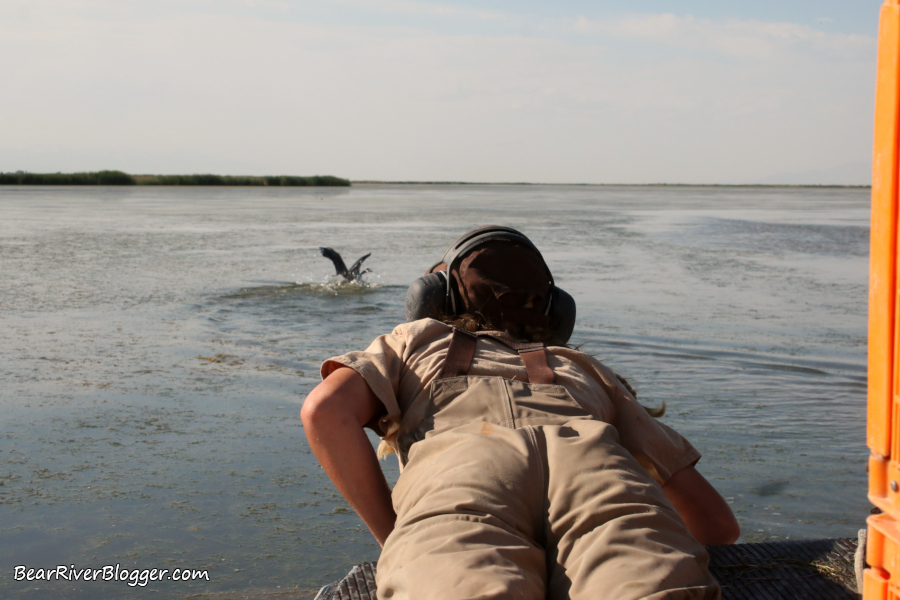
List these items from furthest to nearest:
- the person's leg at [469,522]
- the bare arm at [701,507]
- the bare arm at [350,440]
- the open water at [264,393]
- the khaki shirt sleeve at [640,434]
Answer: the open water at [264,393]
the bare arm at [701,507]
the khaki shirt sleeve at [640,434]
the bare arm at [350,440]
the person's leg at [469,522]

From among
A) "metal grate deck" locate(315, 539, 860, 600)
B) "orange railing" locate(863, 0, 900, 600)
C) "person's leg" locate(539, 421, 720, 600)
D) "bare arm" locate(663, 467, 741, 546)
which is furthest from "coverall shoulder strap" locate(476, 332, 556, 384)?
"orange railing" locate(863, 0, 900, 600)

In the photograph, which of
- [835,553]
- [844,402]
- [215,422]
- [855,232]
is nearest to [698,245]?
[855,232]

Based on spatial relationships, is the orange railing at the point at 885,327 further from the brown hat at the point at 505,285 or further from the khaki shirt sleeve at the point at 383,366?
the brown hat at the point at 505,285

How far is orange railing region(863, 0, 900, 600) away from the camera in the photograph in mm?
1186

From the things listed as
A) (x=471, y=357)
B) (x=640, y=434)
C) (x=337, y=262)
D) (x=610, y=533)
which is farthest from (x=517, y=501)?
(x=337, y=262)

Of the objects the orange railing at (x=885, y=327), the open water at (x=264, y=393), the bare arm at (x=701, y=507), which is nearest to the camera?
the orange railing at (x=885, y=327)

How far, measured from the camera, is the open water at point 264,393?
3.37 m

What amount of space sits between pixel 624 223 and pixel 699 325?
735 inches

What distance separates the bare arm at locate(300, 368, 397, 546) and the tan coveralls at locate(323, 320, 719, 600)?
2.6 inches

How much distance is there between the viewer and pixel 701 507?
260 centimetres

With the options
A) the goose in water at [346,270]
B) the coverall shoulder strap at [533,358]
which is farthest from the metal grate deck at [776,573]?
the goose in water at [346,270]

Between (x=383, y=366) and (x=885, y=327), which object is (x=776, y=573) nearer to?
(x=383, y=366)

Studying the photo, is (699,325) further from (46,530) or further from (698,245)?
(698,245)

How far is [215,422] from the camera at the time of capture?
489cm
